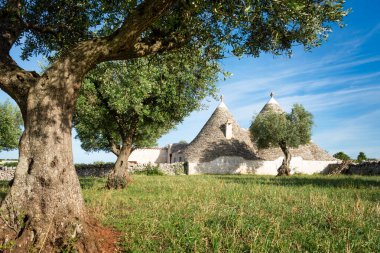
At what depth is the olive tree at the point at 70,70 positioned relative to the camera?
6297mm

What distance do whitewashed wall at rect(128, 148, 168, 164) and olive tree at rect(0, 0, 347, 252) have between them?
5998 centimetres

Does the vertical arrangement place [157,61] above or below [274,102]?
below

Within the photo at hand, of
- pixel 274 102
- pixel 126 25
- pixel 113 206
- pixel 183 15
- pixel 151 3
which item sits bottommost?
pixel 113 206

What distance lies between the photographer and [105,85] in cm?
1892

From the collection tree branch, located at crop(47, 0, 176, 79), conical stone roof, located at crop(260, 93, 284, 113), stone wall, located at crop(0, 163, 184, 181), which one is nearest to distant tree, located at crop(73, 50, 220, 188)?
tree branch, located at crop(47, 0, 176, 79)

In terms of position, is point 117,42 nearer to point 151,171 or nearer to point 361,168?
point 151,171

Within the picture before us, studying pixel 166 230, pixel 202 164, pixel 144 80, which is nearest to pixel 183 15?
pixel 166 230

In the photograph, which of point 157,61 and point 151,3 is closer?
point 151,3

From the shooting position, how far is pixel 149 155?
70.3 meters

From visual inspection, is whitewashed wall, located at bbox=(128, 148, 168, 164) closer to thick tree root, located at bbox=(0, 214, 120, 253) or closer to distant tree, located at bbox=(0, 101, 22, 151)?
distant tree, located at bbox=(0, 101, 22, 151)

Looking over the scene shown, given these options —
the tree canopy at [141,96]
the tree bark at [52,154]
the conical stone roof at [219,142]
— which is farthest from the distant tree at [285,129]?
the tree bark at [52,154]

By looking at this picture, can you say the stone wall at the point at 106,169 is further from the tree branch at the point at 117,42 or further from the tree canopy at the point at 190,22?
the tree branch at the point at 117,42

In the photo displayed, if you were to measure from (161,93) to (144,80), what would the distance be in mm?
1826

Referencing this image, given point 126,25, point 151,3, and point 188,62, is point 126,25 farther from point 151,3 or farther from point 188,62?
point 188,62
